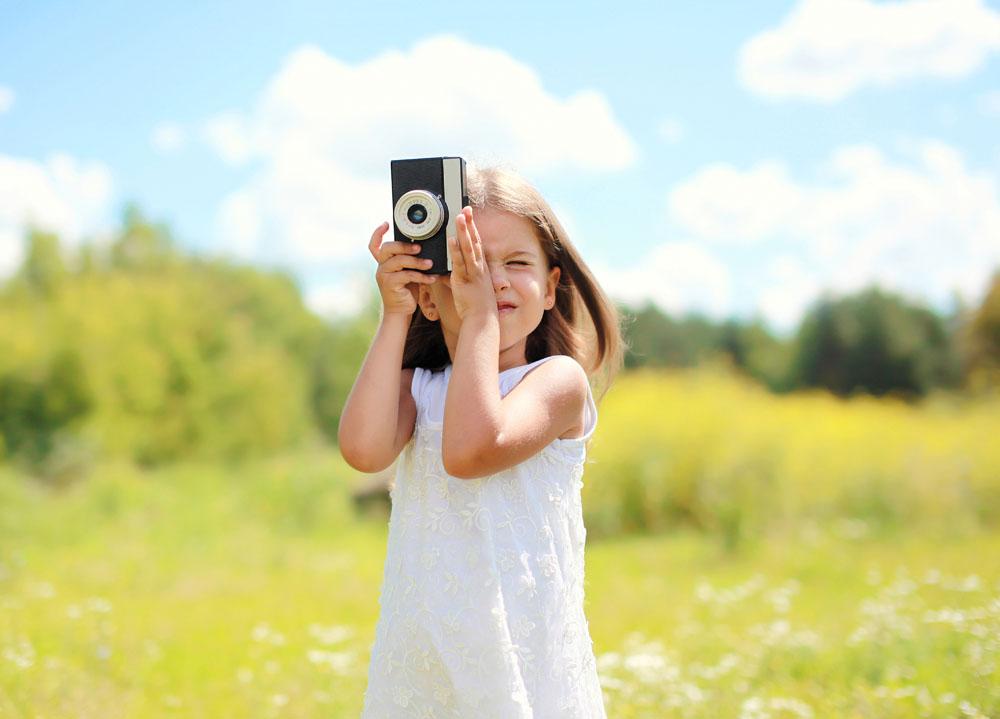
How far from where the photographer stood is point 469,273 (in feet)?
5.70

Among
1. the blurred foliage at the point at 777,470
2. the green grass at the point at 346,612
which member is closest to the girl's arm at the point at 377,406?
the green grass at the point at 346,612

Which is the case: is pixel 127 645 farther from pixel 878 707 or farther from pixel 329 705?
pixel 878 707

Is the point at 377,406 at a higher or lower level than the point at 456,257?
lower

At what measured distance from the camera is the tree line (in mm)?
11148

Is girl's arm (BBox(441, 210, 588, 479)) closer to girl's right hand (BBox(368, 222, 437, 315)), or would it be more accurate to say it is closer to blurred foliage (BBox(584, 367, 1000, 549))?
girl's right hand (BBox(368, 222, 437, 315))

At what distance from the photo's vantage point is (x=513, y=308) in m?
1.89

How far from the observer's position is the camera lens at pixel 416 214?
5.89 feet

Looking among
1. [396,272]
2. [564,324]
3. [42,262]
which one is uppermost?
[42,262]

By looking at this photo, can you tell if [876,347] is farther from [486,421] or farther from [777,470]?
[486,421]

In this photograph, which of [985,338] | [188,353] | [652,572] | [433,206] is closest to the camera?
[433,206]

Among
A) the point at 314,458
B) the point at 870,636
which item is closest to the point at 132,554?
the point at 314,458

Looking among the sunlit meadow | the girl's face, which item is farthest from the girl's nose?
the sunlit meadow

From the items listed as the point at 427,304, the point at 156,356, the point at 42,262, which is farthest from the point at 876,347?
the point at 427,304

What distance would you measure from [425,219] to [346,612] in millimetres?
4079
